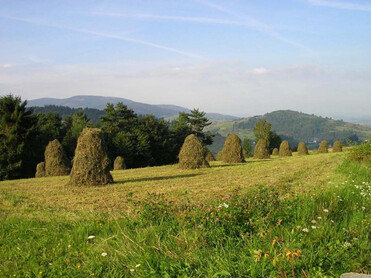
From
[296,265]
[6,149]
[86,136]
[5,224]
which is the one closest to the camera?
[296,265]

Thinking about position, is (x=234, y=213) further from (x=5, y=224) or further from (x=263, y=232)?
(x=5, y=224)

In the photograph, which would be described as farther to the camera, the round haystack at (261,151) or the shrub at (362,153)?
the round haystack at (261,151)

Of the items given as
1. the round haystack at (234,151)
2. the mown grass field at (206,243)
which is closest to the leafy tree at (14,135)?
the round haystack at (234,151)

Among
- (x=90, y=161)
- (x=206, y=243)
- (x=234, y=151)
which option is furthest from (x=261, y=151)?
(x=206, y=243)

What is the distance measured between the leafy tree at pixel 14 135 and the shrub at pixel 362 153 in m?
32.5

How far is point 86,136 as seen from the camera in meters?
→ 13.7

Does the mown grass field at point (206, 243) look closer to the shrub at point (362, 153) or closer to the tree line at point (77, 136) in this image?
the shrub at point (362, 153)

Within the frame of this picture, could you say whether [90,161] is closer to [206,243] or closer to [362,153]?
[206,243]

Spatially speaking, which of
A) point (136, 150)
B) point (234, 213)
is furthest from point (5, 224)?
point (136, 150)

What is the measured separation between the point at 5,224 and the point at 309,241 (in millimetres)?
5564

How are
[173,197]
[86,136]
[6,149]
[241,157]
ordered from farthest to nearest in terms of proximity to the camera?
[6,149], [241,157], [86,136], [173,197]

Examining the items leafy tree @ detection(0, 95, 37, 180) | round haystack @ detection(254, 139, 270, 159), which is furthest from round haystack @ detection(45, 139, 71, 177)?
round haystack @ detection(254, 139, 270, 159)

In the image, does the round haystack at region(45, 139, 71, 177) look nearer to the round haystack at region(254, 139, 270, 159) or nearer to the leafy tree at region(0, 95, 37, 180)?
the leafy tree at region(0, 95, 37, 180)

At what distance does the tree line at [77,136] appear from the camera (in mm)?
34219
